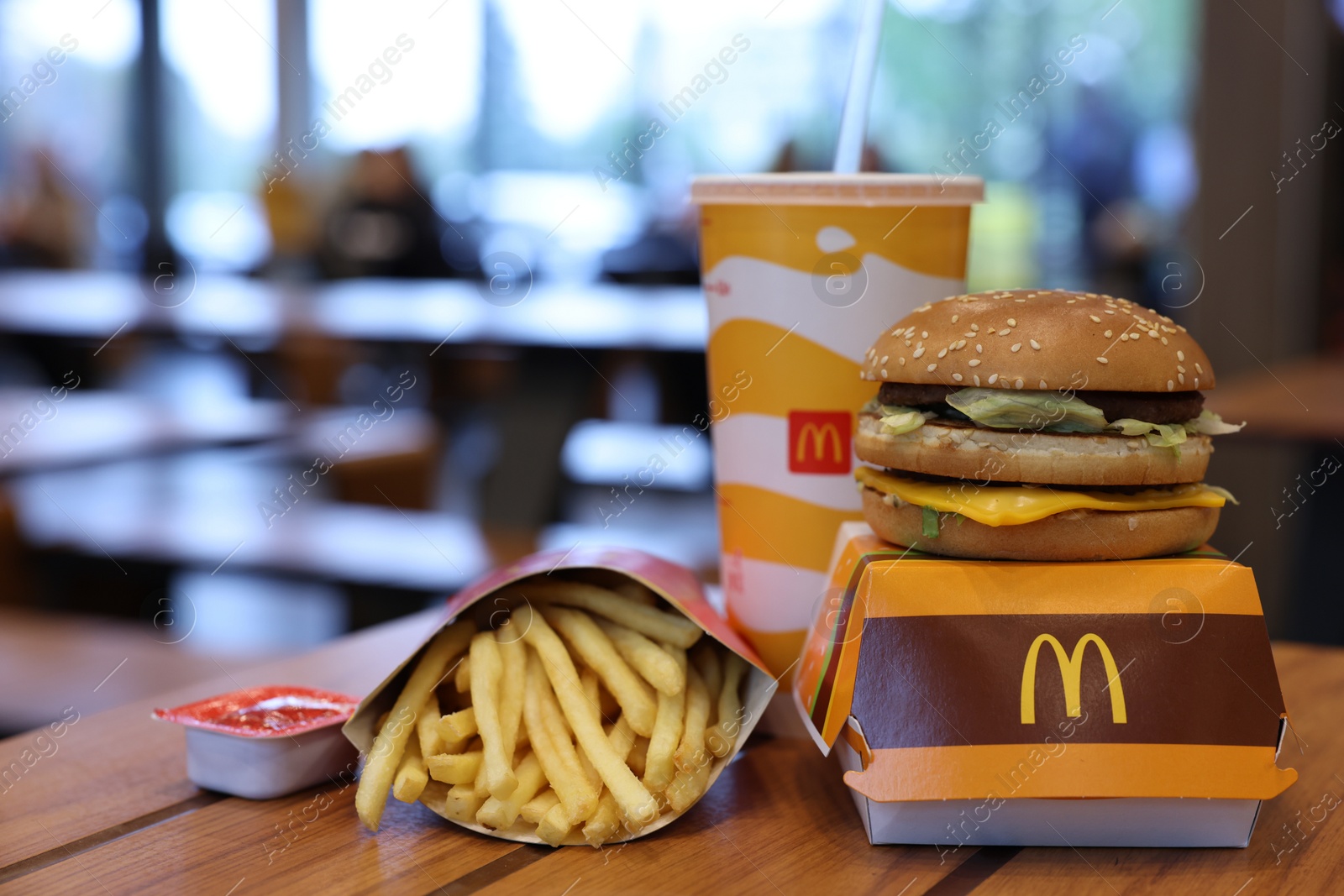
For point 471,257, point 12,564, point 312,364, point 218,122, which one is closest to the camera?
point 12,564

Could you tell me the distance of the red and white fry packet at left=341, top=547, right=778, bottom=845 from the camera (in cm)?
124

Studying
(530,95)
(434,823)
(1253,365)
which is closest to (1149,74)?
(1253,365)

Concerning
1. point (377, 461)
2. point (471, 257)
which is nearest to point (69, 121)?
point (471, 257)

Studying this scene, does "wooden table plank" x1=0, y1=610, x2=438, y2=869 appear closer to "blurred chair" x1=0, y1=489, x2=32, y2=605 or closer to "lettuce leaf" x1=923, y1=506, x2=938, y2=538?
"lettuce leaf" x1=923, y1=506, x2=938, y2=538

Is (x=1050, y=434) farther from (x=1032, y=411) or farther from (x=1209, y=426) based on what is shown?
(x=1209, y=426)

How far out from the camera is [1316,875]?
45.0 inches

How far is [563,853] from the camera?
1188 mm

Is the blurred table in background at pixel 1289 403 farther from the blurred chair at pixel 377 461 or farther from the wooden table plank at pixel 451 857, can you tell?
the blurred chair at pixel 377 461

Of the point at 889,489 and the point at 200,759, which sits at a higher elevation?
the point at 889,489

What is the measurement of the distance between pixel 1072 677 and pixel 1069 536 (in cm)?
14

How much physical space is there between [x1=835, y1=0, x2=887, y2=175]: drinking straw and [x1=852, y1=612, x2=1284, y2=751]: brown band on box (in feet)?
2.08

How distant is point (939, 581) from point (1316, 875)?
1.46ft

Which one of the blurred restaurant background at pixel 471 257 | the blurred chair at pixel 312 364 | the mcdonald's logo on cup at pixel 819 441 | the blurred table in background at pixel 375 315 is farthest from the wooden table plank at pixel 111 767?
the blurred chair at pixel 312 364

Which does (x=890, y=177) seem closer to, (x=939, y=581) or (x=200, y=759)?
(x=939, y=581)
